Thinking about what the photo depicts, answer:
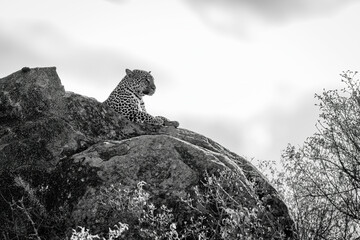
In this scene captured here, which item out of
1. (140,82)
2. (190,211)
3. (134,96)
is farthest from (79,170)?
(140,82)

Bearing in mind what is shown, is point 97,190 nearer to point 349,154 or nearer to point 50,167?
point 50,167

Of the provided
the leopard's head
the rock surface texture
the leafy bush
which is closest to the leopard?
the leopard's head

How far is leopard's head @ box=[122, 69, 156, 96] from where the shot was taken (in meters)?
17.5

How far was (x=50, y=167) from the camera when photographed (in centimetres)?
1134

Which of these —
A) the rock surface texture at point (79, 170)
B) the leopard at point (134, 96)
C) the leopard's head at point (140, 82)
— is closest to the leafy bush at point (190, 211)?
the rock surface texture at point (79, 170)

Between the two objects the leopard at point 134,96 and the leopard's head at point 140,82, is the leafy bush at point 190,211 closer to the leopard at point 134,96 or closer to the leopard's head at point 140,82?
the leopard at point 134,96

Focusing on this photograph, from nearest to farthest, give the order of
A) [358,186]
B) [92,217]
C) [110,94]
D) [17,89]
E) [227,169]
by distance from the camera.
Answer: [92,217] < [227,169] < [358,186] < [17,89] < [110,94]

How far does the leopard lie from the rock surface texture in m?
2.36

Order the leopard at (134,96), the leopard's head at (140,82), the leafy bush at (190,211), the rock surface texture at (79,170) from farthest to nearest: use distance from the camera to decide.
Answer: the leopard's head at (140,82) < the leopard at (134,96) < the rock surface texture at (79,170) < the leafy bush at (190,211)

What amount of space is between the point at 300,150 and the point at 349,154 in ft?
3.47

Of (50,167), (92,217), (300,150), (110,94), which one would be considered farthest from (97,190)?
(110,94)

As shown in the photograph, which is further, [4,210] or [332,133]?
[332,133]

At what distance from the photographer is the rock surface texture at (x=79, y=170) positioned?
10375mm

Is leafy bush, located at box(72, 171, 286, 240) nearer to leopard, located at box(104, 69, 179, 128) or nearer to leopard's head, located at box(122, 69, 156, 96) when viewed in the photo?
leopard, located at box(104, 69, 179, 128)
